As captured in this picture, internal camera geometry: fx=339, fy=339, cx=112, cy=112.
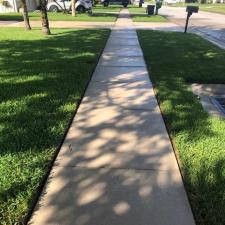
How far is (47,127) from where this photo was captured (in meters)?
4.63

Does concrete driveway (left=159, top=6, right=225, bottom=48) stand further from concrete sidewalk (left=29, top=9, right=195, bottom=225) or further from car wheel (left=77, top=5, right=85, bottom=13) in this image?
concrete sidewalk (left=29, top=9, right=195, bottom=225)

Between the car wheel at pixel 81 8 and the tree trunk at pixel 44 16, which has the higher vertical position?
the tree trunk at pixel 44 16

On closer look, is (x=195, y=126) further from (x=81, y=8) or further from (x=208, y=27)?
(x=81, y=8)

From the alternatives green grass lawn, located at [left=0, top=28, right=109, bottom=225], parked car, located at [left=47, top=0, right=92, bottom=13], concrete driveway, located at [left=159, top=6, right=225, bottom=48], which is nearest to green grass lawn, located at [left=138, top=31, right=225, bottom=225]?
green grass lawn, located at [left=0, top=28, right=109, bottom=225]

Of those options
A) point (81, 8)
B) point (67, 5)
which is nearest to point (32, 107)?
point (81, 8)

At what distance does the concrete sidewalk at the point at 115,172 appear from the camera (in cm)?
297

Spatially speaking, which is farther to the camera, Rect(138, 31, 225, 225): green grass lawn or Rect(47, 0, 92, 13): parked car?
Rect(47, 0, 92, 13): parked car

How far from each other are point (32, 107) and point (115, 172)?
228 cm

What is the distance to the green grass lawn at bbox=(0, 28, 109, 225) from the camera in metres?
3.32

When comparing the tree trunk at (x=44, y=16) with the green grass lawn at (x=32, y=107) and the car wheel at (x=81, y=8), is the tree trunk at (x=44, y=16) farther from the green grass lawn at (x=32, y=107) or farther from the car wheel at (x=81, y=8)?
the car wheel at (x=81, y=8)

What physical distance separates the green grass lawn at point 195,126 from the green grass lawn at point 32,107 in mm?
1507

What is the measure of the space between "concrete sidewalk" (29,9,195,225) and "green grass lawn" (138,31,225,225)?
14 centimetres

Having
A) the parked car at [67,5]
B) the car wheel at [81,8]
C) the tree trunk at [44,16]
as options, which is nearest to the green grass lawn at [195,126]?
the tree trunk at [44,16]

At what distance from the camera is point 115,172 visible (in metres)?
3.62
